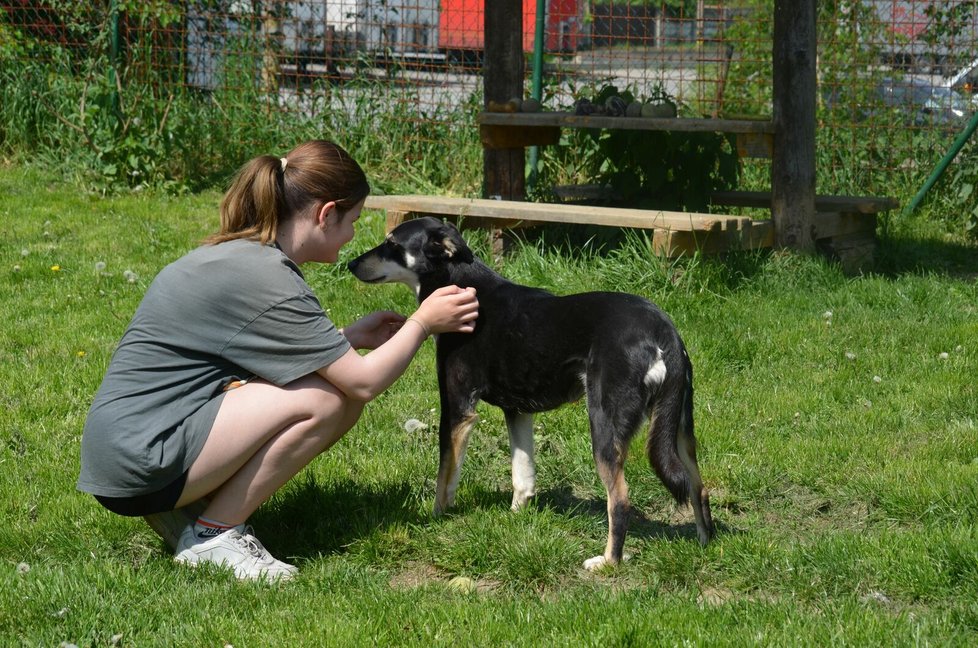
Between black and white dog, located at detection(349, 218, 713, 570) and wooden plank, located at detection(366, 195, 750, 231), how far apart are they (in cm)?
268

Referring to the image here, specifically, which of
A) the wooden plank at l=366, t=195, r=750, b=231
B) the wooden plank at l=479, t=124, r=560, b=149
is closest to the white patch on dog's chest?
the wooden plank at l=366, t=195, r=750, b=231

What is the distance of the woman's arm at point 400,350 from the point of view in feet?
11.5

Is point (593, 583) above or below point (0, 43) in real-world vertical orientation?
below

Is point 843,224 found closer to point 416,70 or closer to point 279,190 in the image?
point 416,70

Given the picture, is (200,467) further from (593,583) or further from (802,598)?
(802,598)

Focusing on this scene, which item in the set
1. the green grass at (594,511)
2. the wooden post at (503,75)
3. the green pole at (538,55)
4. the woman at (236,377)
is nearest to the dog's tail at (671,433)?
the green grass at (594,511)

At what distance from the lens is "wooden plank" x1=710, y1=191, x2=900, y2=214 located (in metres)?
7.82

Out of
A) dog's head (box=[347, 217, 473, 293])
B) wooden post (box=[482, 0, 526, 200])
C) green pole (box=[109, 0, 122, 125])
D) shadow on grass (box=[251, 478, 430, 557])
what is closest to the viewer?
shadow on grass (box=[251, 478, 430, 557])

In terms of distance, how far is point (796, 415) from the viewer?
496cm

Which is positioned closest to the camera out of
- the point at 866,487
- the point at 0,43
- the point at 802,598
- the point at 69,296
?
the point at 802,598

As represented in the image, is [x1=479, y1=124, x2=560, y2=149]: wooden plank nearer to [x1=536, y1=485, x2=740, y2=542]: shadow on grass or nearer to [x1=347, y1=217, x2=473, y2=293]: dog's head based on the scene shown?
[x1=347, y1=217, x2=473, y2=293]: dog's head

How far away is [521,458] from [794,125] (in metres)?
4.10

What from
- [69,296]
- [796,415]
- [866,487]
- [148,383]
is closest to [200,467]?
[148,383]

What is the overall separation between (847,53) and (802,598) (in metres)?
7.76
